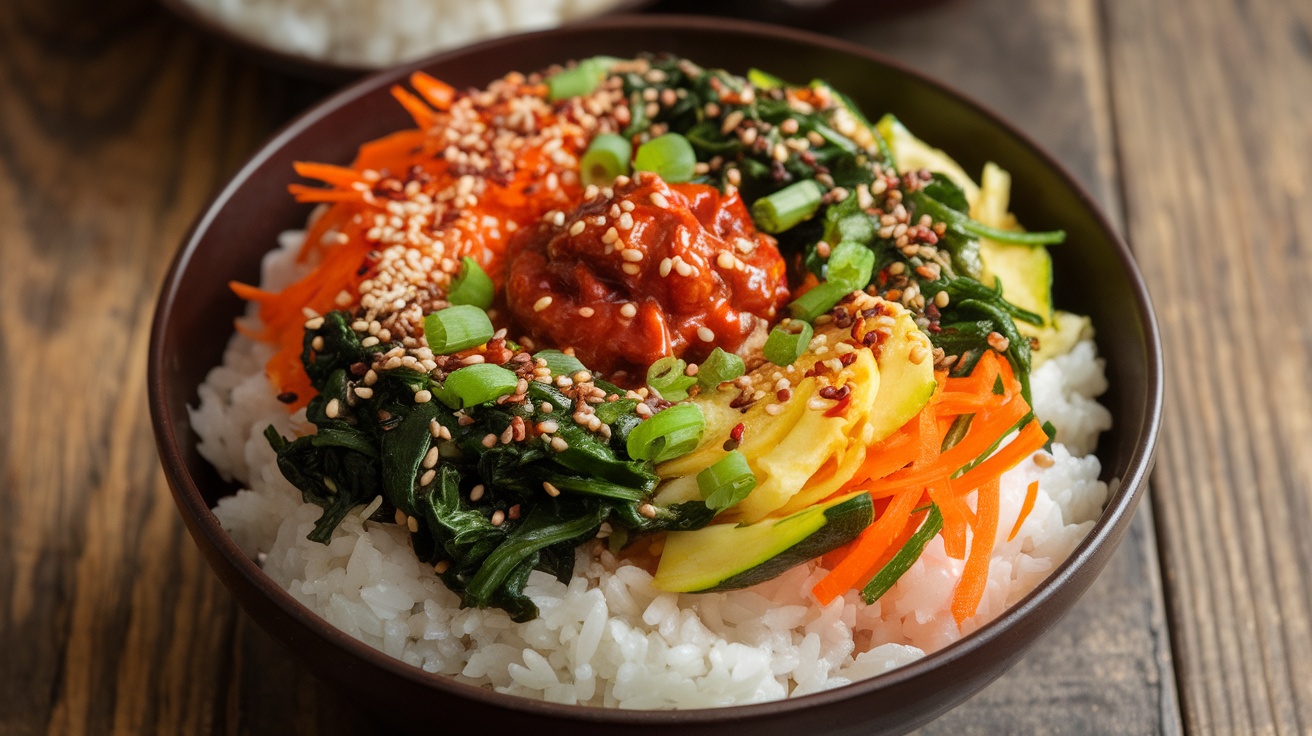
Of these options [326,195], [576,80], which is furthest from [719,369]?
[326,195]

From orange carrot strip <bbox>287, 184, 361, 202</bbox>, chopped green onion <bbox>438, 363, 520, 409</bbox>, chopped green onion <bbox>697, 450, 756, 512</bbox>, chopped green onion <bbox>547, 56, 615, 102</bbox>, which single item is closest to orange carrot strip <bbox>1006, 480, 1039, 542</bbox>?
chopped green onion <bbox>697, 450, 756, 512</bbox>

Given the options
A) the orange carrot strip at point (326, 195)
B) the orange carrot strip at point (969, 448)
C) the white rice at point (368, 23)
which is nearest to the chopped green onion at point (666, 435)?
the orange carrot strip at point (969, 448)

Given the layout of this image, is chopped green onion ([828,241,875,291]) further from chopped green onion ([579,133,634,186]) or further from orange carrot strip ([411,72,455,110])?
orange carrot strip ([411,72,455,110])

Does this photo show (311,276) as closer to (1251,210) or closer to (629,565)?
(629,565)

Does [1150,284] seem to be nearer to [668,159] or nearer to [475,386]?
[668,159]

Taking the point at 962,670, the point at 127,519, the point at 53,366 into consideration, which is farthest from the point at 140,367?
the point at 962,670

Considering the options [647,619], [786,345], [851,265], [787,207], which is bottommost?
[647,619]
